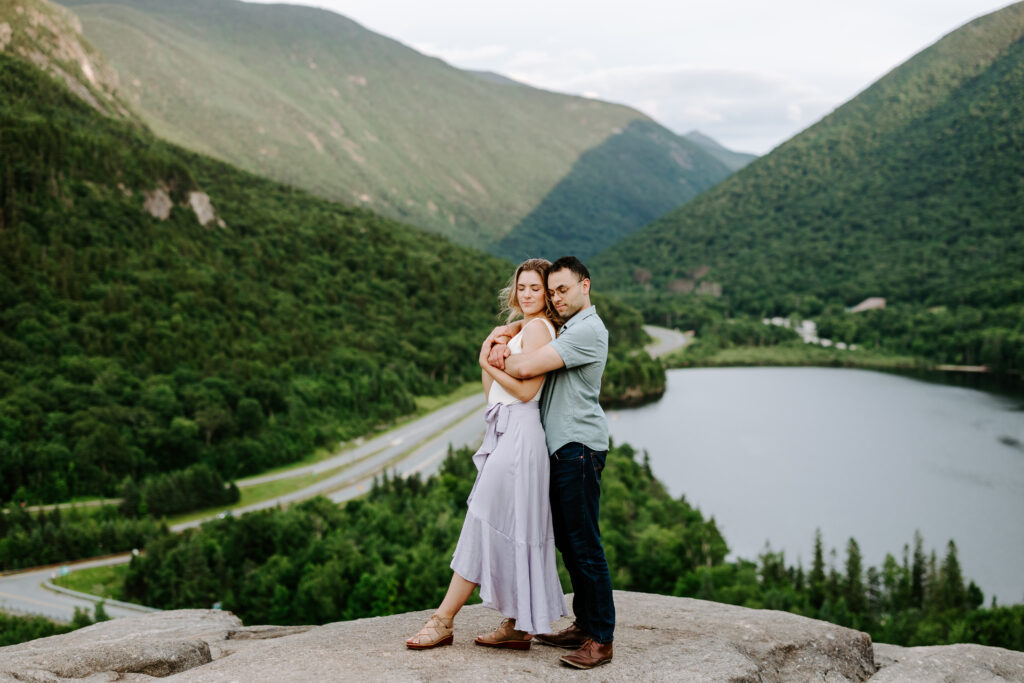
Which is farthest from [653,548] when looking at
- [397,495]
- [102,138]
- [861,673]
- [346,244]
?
[346,244]

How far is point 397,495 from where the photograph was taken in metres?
45.7

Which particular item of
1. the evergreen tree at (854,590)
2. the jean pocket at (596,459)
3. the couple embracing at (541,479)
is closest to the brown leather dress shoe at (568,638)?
the couple embracing at (541,479)

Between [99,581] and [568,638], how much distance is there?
38425 millimetres

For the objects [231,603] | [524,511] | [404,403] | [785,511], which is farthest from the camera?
[404,403]

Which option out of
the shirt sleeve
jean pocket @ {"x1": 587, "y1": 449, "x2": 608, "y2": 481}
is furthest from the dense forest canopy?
the shirt sleeve

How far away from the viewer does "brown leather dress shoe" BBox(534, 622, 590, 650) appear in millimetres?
6027

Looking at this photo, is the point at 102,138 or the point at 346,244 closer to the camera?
the point at 102,138

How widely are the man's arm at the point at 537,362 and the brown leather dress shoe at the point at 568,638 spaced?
213 centimetres

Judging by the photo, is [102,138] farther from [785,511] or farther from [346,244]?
[785,511]

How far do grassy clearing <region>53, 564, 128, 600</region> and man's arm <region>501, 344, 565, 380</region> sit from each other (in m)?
36.7

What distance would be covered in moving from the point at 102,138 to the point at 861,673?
85.5 meters

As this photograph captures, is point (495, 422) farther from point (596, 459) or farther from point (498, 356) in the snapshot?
point (596, 459)

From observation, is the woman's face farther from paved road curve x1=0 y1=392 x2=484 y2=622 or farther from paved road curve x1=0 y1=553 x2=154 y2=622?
paved road curve x1=0 y1=392 x2=484 y2=622

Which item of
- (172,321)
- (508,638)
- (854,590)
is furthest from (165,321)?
(508,638)
